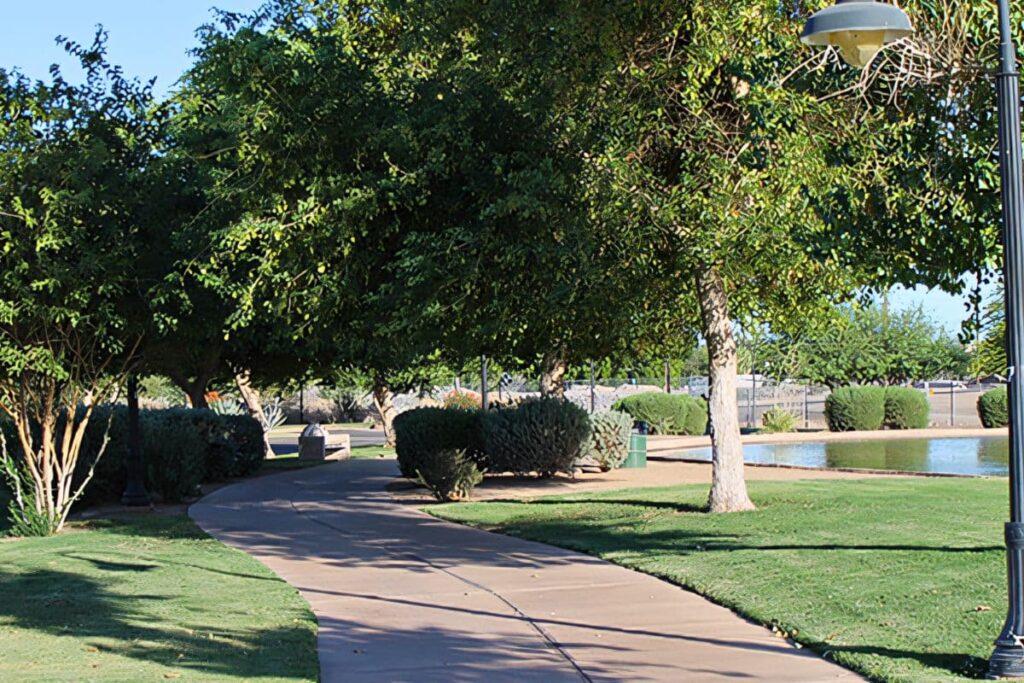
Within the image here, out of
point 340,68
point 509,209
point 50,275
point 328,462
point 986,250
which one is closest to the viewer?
point 986,250

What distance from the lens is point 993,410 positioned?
38.1 meters

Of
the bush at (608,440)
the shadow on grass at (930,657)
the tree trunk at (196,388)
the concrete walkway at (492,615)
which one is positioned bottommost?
the concrete walkway at (492,615)

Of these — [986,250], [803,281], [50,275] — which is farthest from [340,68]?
[986,250]

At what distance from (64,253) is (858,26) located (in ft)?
43.1

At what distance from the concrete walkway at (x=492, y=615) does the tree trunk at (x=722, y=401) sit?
286 centimetres

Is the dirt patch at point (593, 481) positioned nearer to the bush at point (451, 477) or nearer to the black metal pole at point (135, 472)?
the bush at point (451, 477)

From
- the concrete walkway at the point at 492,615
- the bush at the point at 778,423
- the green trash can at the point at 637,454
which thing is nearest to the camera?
the concrete walkway at the point at 492,615

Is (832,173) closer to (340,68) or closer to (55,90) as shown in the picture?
(340,68)

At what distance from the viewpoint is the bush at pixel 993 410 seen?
37750mm

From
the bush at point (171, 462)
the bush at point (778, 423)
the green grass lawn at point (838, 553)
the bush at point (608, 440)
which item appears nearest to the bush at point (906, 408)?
the bush at point (778, 423)

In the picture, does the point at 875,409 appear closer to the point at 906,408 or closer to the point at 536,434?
the point at 906,408

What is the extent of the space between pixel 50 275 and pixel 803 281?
33.3 ft

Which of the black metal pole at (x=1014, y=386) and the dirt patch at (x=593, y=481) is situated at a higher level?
the black metal pole at (x=1014, y=386)

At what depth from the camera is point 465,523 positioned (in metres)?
18.1
